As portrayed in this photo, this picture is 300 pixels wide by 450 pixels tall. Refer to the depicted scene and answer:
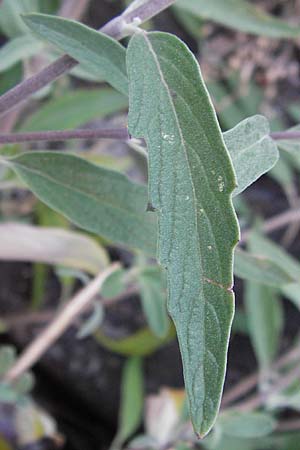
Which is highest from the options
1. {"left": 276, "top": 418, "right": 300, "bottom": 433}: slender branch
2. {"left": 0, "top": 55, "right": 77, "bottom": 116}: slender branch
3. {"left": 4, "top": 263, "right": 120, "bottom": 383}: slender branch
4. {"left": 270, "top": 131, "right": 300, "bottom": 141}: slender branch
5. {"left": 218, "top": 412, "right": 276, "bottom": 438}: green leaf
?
{"left": 0, "top": 55, "right": 77, "bottom": 116}: slender branch

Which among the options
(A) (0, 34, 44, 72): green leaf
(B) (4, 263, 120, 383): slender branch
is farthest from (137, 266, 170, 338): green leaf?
(A) (0, 34, 44, 72): green leaf

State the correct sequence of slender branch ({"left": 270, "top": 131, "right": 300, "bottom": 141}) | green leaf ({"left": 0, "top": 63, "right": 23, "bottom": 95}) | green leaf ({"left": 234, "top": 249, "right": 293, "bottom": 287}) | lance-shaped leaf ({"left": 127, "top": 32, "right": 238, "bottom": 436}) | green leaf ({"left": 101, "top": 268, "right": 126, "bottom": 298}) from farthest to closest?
1. green leaf ({"left": 0, "top": 63, "right": 23, "bottom": 95})
2. green leaf ({"left": 101, "top": 268, "right": 126, "bottom": 298})
3. green leaf ({"left": 234, "top": 249, "right": 293, "bottom": 287})
4. slender branch ({"left": 270, "top": 131, "right": 300, "bottom": 141})
5. lance-shaped leaf ({"left": 127, "top": 32, "right": 238, "bottom": 436})

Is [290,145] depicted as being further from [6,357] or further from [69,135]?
[6,357]

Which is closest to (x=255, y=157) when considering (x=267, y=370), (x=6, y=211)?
(x=267, y=370)

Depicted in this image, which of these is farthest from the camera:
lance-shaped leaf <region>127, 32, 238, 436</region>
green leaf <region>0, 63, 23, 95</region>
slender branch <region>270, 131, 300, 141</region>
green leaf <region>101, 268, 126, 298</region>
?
green leaf <region>0, 63, 23, 95</region>

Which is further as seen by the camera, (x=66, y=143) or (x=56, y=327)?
(x=66, y=143)

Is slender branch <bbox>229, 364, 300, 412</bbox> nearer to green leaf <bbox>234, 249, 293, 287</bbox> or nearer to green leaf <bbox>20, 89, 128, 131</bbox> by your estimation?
green leaf <bbox>234, 249, 293, 287</bbox>

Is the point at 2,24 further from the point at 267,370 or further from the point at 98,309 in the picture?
the point at 267,370

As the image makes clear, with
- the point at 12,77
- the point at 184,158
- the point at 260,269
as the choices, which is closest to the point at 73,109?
the point at 12,77
